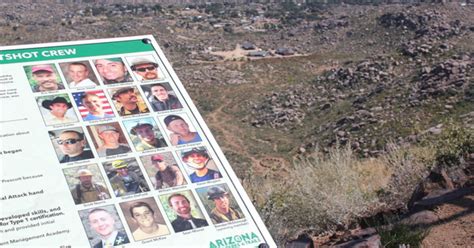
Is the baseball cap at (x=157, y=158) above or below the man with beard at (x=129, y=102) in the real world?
below

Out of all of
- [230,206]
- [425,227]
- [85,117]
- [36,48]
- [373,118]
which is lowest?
[425,227]

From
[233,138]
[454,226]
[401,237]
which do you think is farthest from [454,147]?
[233,138]

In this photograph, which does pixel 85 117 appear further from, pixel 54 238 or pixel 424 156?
pixel 424 156

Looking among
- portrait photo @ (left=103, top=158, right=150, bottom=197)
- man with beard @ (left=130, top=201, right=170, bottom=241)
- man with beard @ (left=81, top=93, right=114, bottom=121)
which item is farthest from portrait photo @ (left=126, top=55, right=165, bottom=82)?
man with beard @ (left=130, top=201, right=170, bottom=241)

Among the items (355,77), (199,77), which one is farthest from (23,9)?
(355,77)

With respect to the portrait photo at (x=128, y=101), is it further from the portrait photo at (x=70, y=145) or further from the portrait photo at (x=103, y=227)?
the portrait photo at (x=103, y=227)

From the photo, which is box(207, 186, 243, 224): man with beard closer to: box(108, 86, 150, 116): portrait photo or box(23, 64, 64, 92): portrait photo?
box(108, 86, 150, 116): portrait photo

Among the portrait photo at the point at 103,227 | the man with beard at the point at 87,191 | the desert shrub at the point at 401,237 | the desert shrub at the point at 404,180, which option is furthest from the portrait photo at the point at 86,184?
the desert shrub at the point at 404,180
